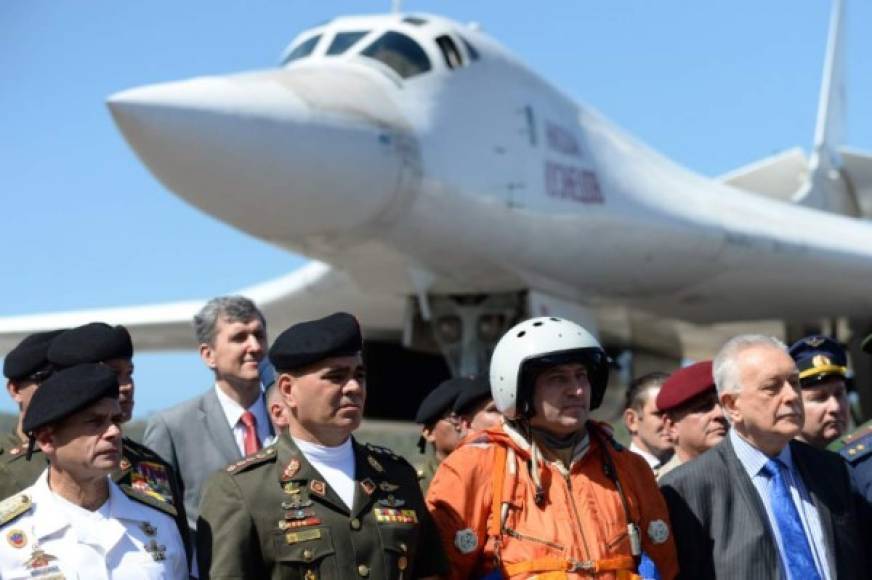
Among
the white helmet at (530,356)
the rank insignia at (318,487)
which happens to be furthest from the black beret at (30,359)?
the white helmet at (530,356)

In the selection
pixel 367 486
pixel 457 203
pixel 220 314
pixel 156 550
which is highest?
pixel 457 203

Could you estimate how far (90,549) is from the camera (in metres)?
3.69

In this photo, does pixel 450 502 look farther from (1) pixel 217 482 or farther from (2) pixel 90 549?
(2) pixel 90 549

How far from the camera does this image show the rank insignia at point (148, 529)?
3840 mm

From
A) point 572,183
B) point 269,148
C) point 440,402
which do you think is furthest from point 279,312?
point 440,402

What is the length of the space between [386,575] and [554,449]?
0.65m

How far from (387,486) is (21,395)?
140 centimetres

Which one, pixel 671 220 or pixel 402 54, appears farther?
pixel 671 220

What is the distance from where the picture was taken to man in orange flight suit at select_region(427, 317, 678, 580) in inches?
154

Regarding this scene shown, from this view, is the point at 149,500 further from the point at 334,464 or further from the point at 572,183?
the point at 572,183

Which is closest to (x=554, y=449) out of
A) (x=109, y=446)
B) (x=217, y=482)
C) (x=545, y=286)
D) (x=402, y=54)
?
(x=217, y=482)

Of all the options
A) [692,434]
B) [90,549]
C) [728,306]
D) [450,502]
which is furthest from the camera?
[728,306]

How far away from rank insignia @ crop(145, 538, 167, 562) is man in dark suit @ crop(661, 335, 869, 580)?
1.60m

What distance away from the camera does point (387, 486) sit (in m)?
3.95
